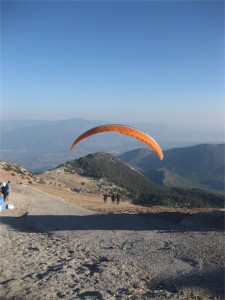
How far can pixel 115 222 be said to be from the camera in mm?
19719

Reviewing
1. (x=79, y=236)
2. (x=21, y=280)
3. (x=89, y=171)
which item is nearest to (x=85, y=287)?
(x=21, y=280)

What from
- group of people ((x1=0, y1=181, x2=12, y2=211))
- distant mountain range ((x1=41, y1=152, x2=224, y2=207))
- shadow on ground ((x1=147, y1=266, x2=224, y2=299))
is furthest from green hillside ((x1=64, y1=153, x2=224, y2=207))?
shadow on ground ((x1=147, y1=266, x2=224, y2=299))

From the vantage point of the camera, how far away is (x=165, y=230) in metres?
17.4

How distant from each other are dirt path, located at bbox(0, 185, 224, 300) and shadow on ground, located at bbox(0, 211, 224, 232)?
0.05 metres

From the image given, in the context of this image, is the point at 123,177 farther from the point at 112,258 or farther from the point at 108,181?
the point at 112,258

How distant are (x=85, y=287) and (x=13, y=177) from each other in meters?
34.8

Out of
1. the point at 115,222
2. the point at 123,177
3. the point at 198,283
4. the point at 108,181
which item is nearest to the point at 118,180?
the point at 123,177

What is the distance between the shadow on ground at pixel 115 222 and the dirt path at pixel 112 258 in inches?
2.0

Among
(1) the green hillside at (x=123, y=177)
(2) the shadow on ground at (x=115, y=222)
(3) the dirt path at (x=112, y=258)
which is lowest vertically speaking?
(1) the green hillside at (x=123, y=177)

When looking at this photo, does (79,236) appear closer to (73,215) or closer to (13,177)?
(73,215)

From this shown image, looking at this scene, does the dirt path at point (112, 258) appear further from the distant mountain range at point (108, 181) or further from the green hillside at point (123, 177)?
the green hillside at point (123, 177)

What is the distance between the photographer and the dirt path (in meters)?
10.1

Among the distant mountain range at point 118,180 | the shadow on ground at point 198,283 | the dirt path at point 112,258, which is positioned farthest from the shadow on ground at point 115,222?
the distant mountain range at point 118,180

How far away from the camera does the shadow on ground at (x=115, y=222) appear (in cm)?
1809
